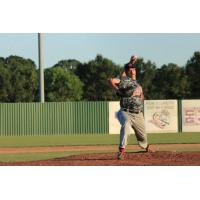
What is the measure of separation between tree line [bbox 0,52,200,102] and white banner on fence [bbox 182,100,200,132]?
24345mm

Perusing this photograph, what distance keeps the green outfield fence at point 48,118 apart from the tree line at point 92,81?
74.0ft

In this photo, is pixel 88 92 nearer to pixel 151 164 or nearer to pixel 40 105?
pixel 40 105

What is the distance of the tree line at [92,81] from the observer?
5719cm

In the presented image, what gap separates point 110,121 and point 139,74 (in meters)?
25.8

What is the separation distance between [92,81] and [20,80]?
8677 millimetres

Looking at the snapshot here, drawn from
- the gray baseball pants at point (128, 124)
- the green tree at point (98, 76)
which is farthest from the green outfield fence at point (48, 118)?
the green tree at point (98, 76)

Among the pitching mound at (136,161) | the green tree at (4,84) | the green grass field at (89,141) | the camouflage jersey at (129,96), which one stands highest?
the green tree at (4,84)

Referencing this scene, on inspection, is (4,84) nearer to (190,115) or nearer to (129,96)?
(190,115)

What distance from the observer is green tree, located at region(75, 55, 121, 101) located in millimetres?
60656

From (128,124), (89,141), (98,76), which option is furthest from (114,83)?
(98,76)

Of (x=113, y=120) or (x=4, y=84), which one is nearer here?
(x=113, y=120)

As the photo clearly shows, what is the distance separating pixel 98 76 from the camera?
61.9 meters

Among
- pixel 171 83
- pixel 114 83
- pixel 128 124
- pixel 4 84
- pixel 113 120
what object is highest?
pixel 171 83

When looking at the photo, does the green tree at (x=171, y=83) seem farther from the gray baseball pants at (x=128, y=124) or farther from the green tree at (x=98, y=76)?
the gray baseball pants at (x=128, y=124)
